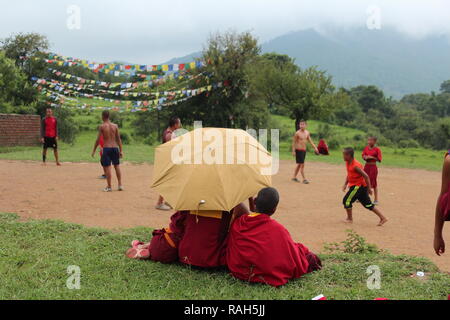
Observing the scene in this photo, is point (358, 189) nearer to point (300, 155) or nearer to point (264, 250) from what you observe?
point (264, 250)

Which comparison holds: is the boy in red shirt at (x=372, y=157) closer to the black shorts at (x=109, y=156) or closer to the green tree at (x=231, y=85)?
the black shorts at (x=109, y=156)

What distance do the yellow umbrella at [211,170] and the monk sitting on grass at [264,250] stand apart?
0.71ft

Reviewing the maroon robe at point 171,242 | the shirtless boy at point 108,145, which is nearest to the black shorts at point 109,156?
the shirtless boy at point 108,145

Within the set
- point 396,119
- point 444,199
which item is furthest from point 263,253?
point 396,119

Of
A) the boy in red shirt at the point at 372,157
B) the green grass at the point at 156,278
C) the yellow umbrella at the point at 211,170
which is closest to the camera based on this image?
the green grass at the point at 156,278

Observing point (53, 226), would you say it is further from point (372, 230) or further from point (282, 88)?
point (282, 88)

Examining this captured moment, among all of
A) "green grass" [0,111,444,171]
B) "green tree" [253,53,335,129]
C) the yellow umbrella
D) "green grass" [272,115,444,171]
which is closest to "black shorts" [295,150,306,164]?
"green grass" [0,111,444,171]

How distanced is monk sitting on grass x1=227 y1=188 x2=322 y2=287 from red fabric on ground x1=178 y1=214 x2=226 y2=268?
0.22 meters

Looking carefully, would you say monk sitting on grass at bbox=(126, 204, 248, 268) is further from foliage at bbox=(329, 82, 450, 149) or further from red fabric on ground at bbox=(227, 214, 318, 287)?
foliage at bbox=(329, 82, 450, 149)

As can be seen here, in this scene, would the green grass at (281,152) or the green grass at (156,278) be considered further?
the green grass at (281,152)

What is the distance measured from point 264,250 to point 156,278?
1.11m

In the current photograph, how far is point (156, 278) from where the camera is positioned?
423cm

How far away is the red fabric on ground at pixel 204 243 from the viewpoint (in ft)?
14.4

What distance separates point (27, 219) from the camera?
6801 mm
